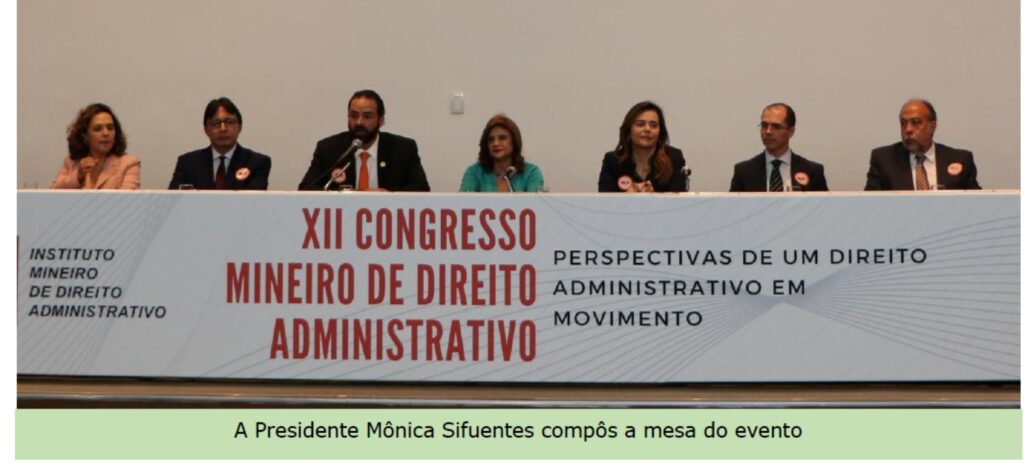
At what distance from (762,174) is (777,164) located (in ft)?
0.23

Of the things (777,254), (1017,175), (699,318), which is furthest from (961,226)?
(1017,175)

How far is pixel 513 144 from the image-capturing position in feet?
17.0

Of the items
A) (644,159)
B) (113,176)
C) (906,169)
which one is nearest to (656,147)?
(644,159)

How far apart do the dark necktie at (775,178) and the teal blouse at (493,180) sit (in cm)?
91

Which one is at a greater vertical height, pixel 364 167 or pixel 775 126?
pixel 775 126

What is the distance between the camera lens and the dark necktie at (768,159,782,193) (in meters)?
5.16

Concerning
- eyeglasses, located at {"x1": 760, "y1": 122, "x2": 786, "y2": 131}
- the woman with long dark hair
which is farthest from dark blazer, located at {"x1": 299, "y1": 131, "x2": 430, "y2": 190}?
eyeglasses, located at {"x1": 760, "y1": 122, "x2": 786, "y2": 131}

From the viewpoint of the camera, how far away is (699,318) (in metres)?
4.26

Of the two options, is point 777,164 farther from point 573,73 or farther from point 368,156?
point 368,156

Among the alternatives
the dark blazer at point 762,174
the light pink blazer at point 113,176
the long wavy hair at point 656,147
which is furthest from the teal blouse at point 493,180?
the light pink blazer at point 113,176

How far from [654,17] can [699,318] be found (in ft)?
7.53
